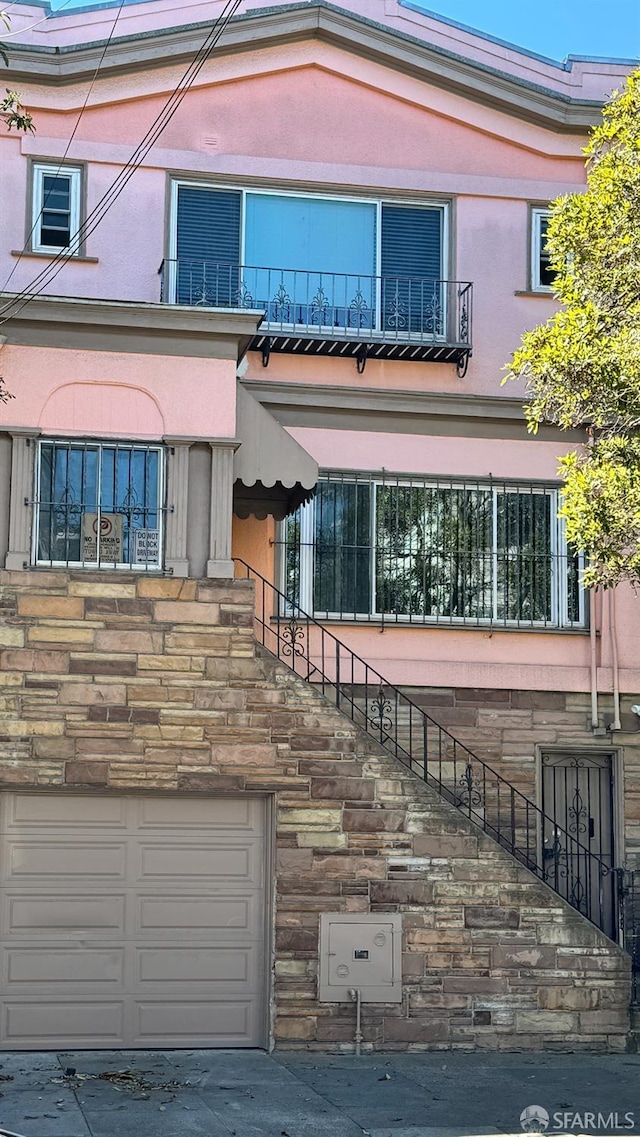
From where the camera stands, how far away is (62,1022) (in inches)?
541

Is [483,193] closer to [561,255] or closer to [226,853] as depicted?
[561,255]

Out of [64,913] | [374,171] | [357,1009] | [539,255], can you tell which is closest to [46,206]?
[374,171]

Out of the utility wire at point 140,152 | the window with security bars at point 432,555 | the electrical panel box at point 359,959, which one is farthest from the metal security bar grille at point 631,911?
the utility wire at point 140,152

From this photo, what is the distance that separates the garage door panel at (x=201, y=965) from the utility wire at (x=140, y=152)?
274 inches

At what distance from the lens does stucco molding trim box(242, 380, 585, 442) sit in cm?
1675

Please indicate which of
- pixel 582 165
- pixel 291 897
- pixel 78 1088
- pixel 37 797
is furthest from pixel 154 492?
pixel 582 165

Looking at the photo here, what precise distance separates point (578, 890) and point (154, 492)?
20.1 ft

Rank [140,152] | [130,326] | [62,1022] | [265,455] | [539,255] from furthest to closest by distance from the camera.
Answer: [539,255], [140,152], [265,455], [130,326], [62,1022]

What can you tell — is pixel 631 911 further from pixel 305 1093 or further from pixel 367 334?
pixel 367 334

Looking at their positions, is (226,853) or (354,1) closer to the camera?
(226,853)

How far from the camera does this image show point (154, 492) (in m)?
14.5

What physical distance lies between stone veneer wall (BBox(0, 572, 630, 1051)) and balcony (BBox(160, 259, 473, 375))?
382cm

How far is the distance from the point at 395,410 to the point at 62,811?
583 centimetres

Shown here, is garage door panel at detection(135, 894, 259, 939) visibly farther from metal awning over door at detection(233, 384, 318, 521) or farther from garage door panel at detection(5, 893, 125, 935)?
metal awning over door at detection(233, 384, 318, 521)
